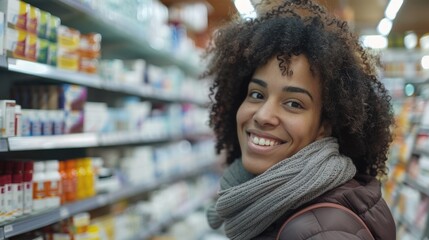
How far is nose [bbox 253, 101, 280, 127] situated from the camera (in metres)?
1.68

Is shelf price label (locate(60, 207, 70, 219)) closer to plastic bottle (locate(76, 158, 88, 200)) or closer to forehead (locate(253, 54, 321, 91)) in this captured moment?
plastic bottle (locate(76, 158, 88, 200))

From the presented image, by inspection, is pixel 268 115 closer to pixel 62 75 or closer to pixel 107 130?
pixel 62 75

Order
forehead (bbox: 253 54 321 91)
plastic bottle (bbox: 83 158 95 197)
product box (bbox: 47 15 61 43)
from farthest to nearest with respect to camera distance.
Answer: plastic bottle (bbox: 83 158 95 197), product box (bbox: 47 15 61 43), forehead (bbox: 253 54 321 91)

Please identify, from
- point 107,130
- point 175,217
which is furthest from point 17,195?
point 175,217

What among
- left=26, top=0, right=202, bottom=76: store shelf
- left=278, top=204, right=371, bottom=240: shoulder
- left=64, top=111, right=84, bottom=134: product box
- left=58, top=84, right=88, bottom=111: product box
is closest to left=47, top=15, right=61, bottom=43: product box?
left=26, top=0, right=202, bottom=76: store shelf

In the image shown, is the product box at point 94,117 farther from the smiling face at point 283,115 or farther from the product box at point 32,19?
the smiling face at point 283,115

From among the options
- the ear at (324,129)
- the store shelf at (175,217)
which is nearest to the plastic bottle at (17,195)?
the ear at (324,129)

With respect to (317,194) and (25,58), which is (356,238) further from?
(25,58)

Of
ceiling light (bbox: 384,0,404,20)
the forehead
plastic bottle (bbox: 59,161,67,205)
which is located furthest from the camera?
ceiling light (bbox: 384,0,404,20)

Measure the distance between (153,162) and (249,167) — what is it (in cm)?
235

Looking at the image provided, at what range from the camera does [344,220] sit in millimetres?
1390

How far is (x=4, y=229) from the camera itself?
183 cm

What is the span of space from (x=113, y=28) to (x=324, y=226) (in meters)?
2.27

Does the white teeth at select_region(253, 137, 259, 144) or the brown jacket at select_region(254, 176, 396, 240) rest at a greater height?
the white teeth at select_region(253, 137, 259, 144)
